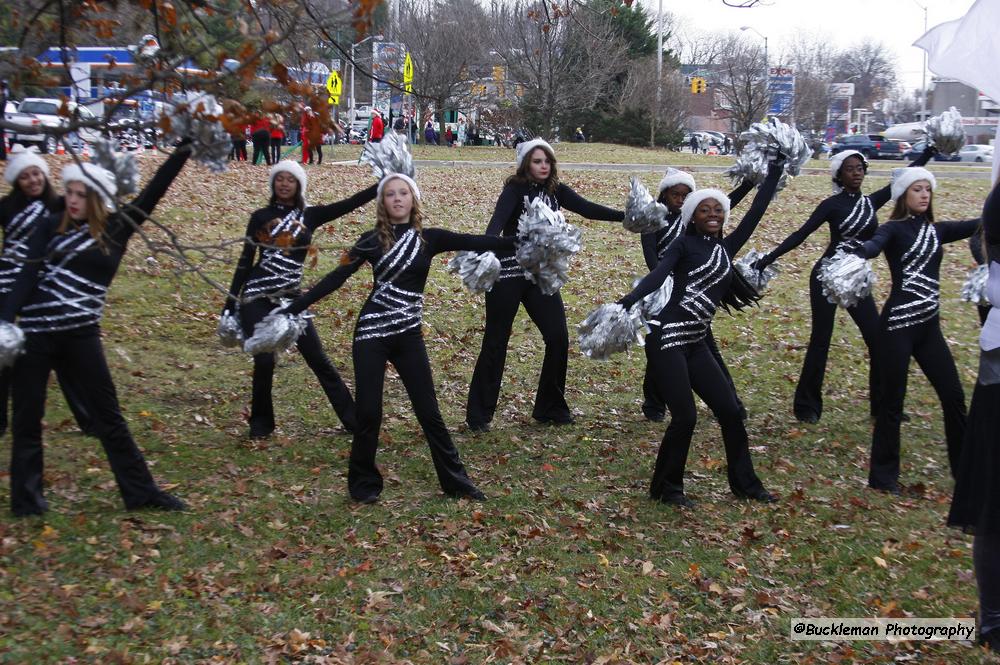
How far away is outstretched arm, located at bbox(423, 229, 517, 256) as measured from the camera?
705cm

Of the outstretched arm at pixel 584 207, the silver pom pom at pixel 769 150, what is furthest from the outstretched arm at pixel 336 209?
the silver pom pom at pixel 769 150

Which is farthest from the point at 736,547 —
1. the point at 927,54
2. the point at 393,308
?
the point at 927,54

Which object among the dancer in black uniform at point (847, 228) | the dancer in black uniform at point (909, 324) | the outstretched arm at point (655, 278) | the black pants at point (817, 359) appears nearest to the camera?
the outstretched arm at point (655, 278)

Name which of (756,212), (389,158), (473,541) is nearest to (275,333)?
(389,158)

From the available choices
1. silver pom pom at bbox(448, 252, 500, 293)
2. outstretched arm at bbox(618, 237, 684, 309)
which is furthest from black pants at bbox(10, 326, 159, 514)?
outstretched arm at bbox(618, 237, 684, 309)

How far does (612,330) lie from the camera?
725 centimetres

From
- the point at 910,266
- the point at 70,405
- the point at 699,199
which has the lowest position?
the point at 70,405

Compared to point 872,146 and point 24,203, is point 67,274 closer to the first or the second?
point 24,203

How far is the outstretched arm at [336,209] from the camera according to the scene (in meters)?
7.70

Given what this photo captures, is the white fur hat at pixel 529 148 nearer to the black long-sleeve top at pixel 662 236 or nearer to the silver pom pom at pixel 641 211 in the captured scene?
the silver pom pom at pixel 641 211

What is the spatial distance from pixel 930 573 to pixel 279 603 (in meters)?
3.88

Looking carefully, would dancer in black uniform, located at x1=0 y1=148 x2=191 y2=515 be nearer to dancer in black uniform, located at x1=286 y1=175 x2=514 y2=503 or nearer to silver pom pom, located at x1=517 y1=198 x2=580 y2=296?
dancer in black uniform, located at x1=286 y1=175 x2=514 y2=503

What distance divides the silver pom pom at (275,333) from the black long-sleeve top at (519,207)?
208 centimetres

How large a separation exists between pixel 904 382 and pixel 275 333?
14.6ft
